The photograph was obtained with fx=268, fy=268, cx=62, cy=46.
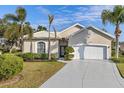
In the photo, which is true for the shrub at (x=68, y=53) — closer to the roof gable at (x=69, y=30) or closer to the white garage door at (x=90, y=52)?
the white garage door at (x=90, y=52)

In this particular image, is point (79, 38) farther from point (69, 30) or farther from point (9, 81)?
point (9, 81)

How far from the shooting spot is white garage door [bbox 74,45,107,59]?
110 feet

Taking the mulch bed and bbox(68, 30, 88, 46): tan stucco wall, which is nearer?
the mulch bed

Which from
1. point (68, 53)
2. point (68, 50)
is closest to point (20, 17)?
point (68, 50)

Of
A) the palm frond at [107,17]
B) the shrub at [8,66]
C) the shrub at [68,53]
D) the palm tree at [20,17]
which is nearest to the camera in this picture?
the shrub at [8,66]

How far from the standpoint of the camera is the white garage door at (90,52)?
33562 millimetres

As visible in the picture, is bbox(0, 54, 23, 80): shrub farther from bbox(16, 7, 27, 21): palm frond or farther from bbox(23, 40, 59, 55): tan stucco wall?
bbox(16, 7, 27, 21): palm frond

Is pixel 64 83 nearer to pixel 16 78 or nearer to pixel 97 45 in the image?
pixel 16 78

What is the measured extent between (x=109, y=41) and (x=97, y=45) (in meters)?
1.59

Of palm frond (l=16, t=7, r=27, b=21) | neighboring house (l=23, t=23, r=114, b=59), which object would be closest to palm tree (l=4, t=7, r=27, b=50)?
palm frond (l=16, t=7, r=27, b=21)

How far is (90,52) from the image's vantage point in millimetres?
33875

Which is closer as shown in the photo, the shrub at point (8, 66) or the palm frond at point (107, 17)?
the shrub at point (8, 66)

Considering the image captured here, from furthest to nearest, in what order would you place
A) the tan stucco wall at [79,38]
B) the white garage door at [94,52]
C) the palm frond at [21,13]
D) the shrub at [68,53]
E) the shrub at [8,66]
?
the palm frond at [21,13]
the tan stucco wall at [79,38]
the white garage door at [94,52]
the shrub at [68,53]
the shrub at [8,66]

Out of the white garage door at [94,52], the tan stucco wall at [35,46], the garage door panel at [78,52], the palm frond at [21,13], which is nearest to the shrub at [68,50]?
the garage door panel at [78,52]
